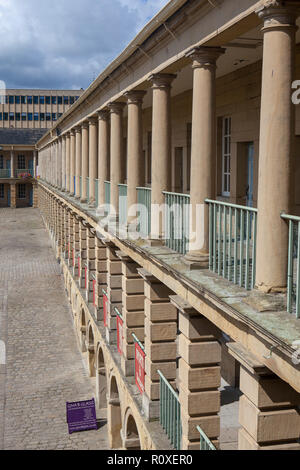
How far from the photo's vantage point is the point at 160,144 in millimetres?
10992

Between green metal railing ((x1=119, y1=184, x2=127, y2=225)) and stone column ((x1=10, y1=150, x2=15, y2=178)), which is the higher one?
stone column ((x1=10, y1=150, x2=15, y2=178))

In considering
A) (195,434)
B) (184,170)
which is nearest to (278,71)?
(195,434)

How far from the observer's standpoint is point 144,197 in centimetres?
1310

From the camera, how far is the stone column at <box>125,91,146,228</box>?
1327 centimetres

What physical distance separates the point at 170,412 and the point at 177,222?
380 centimetres

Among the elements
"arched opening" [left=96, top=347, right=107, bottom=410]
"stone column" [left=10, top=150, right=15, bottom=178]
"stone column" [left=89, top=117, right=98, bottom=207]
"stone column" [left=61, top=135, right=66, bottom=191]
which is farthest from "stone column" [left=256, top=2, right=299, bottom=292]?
"stone column" [left=10, top=150, right=15, bottom=178]

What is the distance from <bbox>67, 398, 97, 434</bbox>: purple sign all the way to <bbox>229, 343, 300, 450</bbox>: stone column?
13259 millimetres

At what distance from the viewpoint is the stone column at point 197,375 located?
891cm

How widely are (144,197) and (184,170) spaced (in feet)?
18.1

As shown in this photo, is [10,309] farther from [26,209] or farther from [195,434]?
[26,209]

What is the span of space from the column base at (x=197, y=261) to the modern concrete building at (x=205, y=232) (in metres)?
0.02

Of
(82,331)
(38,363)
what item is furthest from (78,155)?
(38,363)

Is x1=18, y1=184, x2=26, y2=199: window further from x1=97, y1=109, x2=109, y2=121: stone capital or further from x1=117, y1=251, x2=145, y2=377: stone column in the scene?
x1=117, y1=251, x2=145, y2=377: stone column
